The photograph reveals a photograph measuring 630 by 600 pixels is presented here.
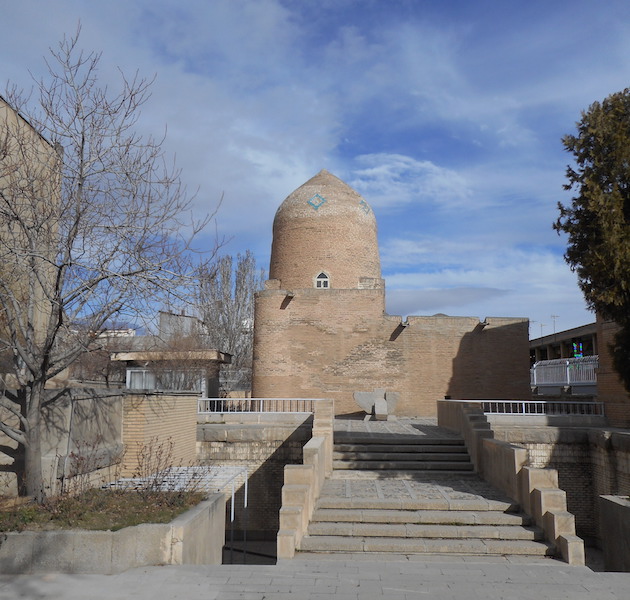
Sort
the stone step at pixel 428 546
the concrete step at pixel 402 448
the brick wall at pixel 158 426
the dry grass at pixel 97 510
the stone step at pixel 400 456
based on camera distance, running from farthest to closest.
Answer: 1. the concrete step at pixel 402 448
2. the stone step at pixel 400 456
3. the brick wall at pixel 158 426
4. the stone step at pixel 428 546
5. the dry grass at pixel 97 510

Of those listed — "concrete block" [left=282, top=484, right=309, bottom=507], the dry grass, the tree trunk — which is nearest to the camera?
the dry grass

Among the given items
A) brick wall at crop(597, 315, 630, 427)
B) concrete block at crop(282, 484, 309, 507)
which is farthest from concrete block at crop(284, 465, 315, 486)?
brick wall at crop(597, 315, 630, 427)

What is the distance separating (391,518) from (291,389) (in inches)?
549

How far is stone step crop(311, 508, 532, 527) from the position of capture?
784 cm

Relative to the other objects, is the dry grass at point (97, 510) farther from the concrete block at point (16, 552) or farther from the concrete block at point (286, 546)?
the concrete block at point (286, 546)

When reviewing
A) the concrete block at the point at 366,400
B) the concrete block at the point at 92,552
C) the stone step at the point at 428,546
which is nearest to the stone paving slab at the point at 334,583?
the concrete block at the point at 92,552

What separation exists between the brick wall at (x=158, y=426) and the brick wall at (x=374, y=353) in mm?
9069

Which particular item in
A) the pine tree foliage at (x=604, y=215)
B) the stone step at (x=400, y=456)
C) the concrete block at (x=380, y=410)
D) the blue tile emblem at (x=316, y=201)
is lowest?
the stone step at (x=400, y=456)

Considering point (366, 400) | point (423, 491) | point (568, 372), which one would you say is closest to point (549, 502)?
point (423, 491)

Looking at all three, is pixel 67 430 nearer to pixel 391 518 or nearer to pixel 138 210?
pixel 138 210

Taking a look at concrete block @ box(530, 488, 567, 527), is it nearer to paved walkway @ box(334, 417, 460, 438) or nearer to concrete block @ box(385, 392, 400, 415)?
paved walkway @ box(334, 417, 460, 438)

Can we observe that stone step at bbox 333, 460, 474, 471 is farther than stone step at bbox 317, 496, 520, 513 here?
Yes

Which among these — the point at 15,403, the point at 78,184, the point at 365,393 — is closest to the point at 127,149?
the point at 78,184

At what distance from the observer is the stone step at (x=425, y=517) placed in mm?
7844
